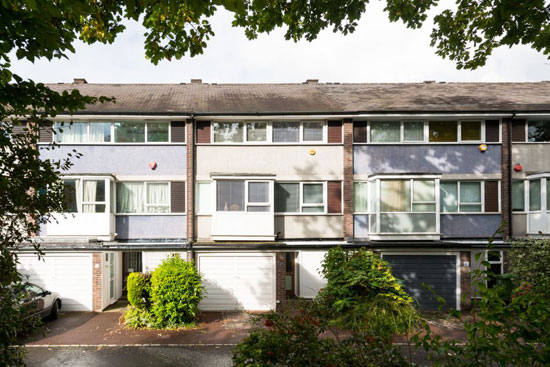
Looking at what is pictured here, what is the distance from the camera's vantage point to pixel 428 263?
47.7 feet

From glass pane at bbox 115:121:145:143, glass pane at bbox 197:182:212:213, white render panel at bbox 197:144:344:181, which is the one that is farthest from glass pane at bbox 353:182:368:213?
glass pane at bbox 115:121:145:143

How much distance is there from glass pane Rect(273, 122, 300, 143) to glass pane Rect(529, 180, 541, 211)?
978cm

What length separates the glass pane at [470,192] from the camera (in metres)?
15.1

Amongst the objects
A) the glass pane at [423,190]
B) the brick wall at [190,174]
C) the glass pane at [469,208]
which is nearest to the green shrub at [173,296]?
the brick wall at [190,174]

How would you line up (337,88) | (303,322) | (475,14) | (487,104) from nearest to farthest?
(303,322), (475,14), (487,104), (337,88)

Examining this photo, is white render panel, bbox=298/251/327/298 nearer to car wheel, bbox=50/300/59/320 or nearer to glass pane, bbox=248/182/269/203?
glass pane, bbox=248/182/269/203

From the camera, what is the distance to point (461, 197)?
15117 millimetres

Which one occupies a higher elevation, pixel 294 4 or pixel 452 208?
pixel 294 4

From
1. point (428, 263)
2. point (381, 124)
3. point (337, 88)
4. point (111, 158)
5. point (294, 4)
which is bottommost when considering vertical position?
point (428, 263)

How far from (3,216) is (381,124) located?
13531 mm

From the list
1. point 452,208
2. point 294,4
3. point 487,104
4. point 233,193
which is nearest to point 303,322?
point 294,4

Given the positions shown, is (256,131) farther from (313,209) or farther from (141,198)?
(141,198)

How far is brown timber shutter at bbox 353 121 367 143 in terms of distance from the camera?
1509cm

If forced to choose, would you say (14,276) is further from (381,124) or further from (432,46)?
(381,124)
